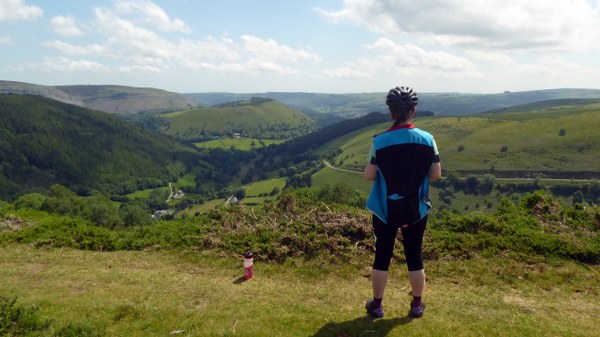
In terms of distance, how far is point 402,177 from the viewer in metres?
5.93

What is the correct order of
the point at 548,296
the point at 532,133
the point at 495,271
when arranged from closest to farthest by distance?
1. the point at 548,296
2. the point at 495,271
3. the point at 532,133

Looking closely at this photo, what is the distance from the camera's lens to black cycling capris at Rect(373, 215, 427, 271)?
618 centimetres

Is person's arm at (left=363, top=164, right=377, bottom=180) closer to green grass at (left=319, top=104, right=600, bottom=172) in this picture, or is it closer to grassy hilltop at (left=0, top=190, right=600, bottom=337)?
grassy hilltop at (left=0, top=190, right=600, bottom=337)

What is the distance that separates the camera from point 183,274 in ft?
30.4

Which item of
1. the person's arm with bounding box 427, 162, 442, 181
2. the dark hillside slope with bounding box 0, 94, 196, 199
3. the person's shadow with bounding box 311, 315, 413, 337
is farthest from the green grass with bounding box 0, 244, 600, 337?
the dark hillside slope with bounding box 0, 94, 196, 199

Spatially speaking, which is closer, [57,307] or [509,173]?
[57,307]

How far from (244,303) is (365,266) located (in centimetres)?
344

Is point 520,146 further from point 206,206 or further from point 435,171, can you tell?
point 435,171

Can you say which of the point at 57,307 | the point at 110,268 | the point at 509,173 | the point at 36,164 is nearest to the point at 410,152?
the point at 57,307

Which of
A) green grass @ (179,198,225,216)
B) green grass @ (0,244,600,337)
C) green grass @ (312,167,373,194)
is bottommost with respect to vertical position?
green grass @ (179,198,225,216)

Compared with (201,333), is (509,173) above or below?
below

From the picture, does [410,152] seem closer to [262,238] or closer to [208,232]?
[262,238]

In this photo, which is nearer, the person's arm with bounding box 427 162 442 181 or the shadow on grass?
the person's arm with bounding box 427 162 442 181

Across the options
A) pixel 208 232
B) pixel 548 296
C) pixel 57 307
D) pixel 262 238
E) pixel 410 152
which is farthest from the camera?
pixel 208 232
